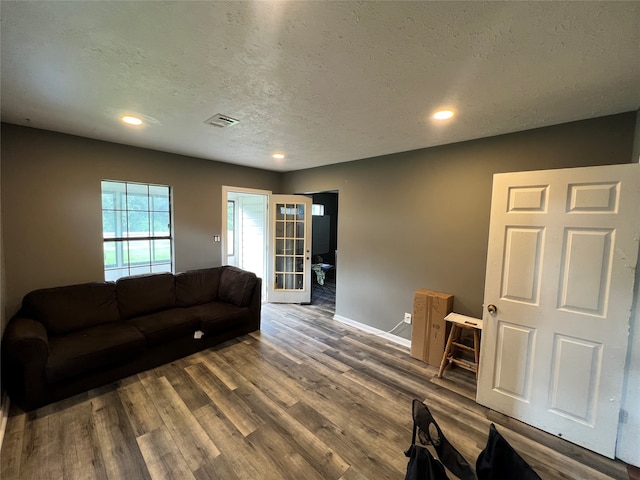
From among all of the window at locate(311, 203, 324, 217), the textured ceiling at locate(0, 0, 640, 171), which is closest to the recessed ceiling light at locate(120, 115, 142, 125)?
the textured ceiling at locate(0, 0, 640, 171)

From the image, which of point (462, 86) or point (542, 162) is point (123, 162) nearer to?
point (462, 86)

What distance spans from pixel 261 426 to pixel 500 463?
154cm

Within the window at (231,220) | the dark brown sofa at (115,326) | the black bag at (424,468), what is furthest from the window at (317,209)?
the black bag at (424,468)

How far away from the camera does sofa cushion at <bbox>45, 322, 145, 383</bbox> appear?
2080 millimetres

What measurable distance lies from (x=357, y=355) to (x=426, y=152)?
257 centimetres

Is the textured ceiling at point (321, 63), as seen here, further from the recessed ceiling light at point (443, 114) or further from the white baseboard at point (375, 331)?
the white baseboard at point (375, 331)

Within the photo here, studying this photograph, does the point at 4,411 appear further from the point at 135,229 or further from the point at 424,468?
the point at 424,468

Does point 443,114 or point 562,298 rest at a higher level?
point 443,114

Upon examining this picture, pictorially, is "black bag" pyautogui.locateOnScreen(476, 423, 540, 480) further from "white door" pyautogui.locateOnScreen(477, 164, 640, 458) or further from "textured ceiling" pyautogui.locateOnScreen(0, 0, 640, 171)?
"textured ceiling" pyautogui.locateOnScreen(0, 0, 640, 171)

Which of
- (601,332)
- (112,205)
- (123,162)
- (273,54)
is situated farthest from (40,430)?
(601,332)

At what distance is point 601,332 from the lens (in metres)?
1.78

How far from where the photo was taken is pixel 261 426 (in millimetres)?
1965

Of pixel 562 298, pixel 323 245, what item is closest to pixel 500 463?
pixel 562 298

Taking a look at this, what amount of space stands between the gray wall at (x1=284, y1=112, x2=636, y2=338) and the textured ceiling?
238 millimetres
